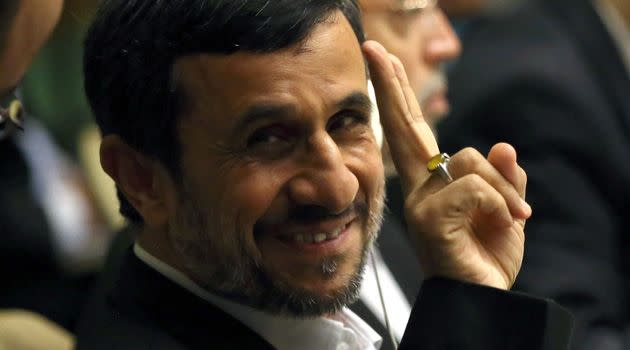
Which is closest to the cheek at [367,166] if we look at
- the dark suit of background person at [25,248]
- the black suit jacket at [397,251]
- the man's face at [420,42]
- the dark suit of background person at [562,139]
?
the black suit jacket at [397,251]

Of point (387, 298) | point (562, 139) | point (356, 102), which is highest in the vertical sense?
point (356, 102)

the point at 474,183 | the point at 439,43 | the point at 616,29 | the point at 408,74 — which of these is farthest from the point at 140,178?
the point at 616,29

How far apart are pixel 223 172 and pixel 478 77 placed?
4.94 feet

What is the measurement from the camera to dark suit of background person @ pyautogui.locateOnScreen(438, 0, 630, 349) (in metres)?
2.41

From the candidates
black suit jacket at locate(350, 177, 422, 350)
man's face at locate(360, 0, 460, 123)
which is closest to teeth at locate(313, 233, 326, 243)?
black suit jacket at locate(350, 177, 422, 350)

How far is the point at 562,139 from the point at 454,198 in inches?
54.5

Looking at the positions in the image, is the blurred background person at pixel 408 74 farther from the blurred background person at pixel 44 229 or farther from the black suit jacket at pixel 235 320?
the blurred background person at pixel 44 229

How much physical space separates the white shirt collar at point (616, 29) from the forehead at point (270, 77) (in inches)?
70.8

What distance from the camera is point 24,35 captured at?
4.41 feet

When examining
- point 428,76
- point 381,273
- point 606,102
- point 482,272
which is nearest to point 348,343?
point 482,272

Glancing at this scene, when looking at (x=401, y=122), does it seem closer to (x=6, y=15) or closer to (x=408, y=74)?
(x=6, y=15)

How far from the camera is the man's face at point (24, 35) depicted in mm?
1328

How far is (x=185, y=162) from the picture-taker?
125 centimetres

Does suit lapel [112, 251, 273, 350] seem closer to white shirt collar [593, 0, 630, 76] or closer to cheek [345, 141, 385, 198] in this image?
cheek [345, 141, 385, 198]
